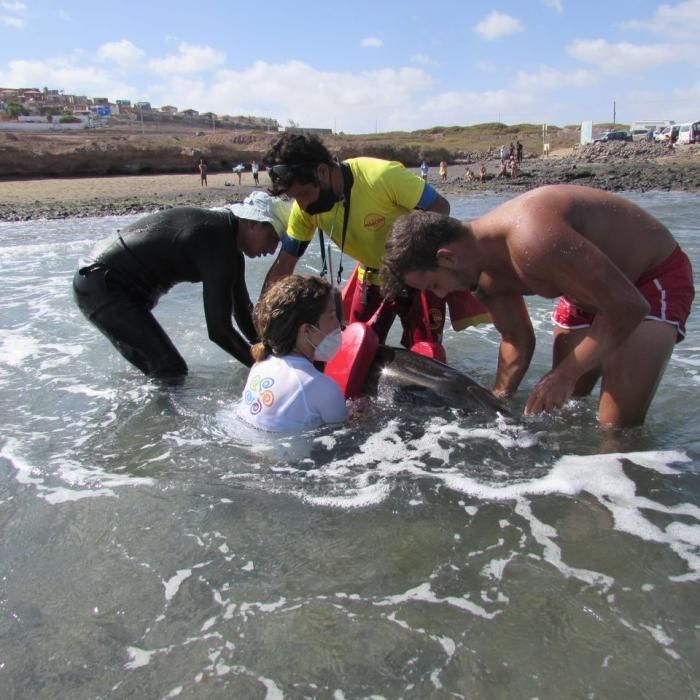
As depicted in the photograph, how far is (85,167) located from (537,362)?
37867mm

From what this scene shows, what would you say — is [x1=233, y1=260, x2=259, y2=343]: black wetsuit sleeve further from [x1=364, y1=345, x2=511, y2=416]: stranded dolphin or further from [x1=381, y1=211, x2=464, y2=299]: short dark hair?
[x1=381, y1=211, x2=464, y2=299]: short dark hair

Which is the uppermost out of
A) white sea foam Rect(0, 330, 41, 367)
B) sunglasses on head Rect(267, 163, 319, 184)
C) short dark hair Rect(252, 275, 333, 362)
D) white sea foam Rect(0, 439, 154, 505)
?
sunglasses on head Rect(267, 163, 319, 184)

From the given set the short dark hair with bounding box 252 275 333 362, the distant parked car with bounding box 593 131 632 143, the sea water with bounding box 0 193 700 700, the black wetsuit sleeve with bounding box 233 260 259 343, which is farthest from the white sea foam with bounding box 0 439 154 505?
the distant parked car with bounding box 593 131 632 143

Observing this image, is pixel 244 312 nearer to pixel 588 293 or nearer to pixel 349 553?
pixel 349 553

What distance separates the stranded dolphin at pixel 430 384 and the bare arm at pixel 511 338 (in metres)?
0.42

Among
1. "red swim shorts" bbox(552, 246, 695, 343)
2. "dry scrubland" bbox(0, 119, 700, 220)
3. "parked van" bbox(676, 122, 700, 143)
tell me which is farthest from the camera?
"parked van" bbox(676, 122, 700, 143)

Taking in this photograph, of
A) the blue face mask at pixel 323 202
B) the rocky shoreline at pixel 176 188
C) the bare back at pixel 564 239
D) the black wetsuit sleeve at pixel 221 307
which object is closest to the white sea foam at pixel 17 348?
the black wetsuit sleeve at pixel 221 307

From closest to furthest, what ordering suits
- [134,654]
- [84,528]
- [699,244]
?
[134,654], [84,528], [699,244]

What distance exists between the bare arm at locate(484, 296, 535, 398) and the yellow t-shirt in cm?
84

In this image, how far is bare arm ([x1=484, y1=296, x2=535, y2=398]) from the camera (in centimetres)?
404

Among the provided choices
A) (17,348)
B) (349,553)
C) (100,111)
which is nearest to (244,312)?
(349,553)

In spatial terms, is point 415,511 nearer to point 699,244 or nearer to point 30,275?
point 30,275

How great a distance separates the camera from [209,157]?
4362 cm

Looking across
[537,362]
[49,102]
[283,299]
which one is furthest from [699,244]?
[49,102]
